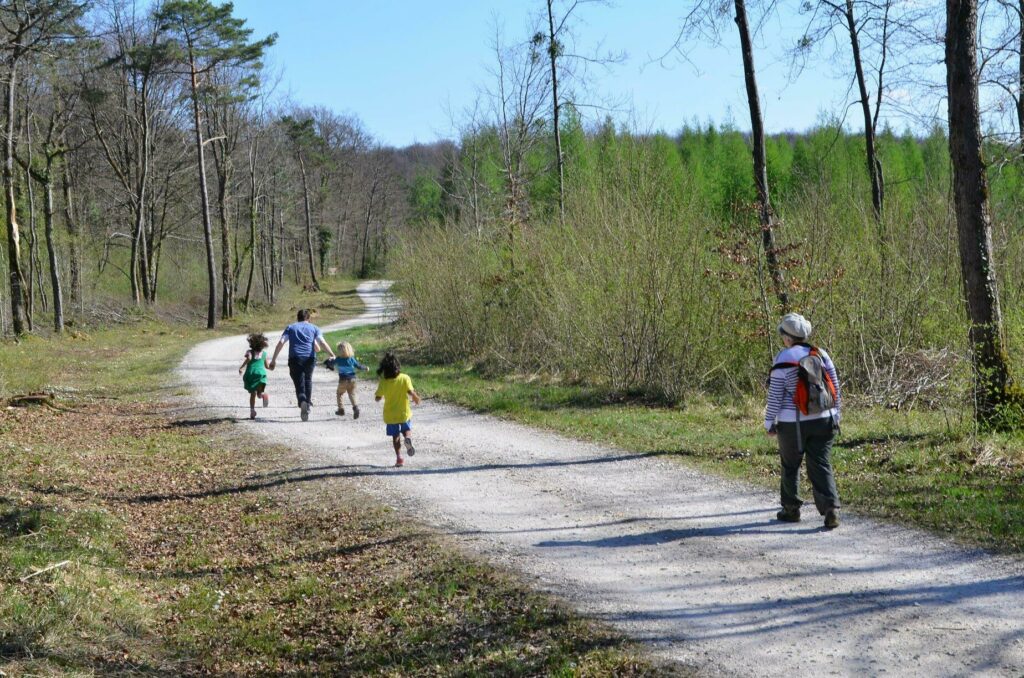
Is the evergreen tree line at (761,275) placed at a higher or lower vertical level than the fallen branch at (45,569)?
higher

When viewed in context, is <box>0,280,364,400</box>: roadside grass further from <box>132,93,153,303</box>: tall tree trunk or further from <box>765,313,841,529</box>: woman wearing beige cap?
<box>765,313,841,529</box>: woman wearing beige cap

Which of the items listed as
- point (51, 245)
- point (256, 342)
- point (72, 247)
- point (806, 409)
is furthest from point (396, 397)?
point (72, 247)

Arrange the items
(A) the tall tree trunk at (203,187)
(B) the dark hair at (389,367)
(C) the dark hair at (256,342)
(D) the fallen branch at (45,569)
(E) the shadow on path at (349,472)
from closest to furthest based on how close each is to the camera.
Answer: (D) the fallen branch at (45,569) → (E) the shadow on path at (349,472) → (B) the dark hair at (389,367) → (C) the dark hair at (256,342) → (A) the tall tree trunk at (203,187)

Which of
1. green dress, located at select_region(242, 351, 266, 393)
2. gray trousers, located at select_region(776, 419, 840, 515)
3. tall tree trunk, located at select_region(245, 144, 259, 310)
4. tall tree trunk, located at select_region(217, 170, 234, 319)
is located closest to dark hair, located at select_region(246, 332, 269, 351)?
green dress, located at select_region(242, 351, 266, 393)

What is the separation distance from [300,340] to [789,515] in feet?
Result: 29.8

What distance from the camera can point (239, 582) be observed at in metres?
7.16

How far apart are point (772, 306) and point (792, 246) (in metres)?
1.02

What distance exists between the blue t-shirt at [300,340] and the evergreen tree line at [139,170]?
7570 millimetres

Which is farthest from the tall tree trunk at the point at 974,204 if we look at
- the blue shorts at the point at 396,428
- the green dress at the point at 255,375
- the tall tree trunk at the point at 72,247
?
the tall tree trunk at the point at 72,247

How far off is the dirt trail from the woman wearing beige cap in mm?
415

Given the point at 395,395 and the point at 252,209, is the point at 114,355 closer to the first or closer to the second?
the point at 395,395

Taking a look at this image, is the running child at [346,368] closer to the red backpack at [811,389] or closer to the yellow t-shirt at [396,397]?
the yellow t-shirt at [396,397]

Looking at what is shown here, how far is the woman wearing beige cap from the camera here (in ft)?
23.0

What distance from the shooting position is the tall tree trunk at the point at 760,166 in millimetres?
12953
